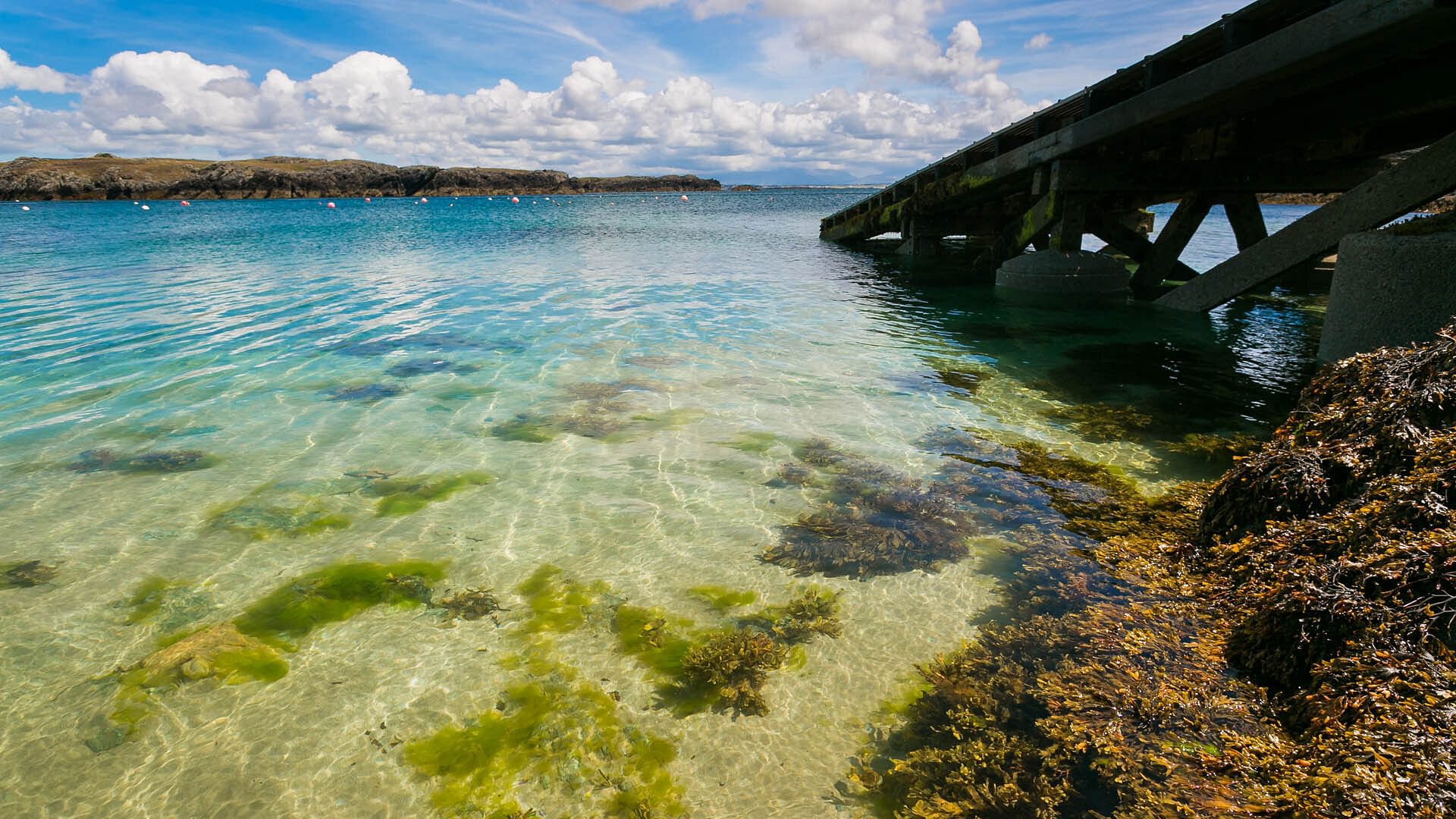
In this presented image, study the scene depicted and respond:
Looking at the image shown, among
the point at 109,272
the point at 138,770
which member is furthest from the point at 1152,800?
the point at 109,272

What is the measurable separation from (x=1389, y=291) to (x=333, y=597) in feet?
33.0

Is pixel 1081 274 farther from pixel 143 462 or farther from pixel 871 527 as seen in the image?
pixel 143 462

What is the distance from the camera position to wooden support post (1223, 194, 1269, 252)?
1516 cm

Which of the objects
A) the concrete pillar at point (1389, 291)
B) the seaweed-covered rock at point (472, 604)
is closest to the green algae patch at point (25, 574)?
the seaweed-covered rock at point (472, 604)

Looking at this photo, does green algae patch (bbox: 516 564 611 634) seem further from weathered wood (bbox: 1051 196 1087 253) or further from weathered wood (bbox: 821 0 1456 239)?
weathered wood (bbox: 1051 196 1087 253)

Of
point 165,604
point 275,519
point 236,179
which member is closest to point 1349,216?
point 275,519

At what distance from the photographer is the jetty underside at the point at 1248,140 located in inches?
334

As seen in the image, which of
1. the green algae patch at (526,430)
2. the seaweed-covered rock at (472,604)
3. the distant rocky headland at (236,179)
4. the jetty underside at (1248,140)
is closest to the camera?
the seaweed-covered rock at (472,604)

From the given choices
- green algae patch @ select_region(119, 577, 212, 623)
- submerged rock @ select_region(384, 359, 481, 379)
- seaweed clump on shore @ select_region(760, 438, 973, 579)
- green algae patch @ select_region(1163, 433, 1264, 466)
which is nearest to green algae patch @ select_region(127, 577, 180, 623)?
green algae patch @ select_region(119, 577, 212, 623)

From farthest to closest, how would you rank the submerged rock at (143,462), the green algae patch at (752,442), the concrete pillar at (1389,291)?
the green algae patch at (752,442)
the submerged rock at (143,462)
the concrete pillar at (1389,291)

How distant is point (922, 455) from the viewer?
684 cm

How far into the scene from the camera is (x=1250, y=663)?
134 inches

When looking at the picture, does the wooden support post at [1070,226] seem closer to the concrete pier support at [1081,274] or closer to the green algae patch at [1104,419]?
the concrete pier support at [1081,274]

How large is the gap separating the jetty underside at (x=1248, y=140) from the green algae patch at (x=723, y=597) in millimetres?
9577
